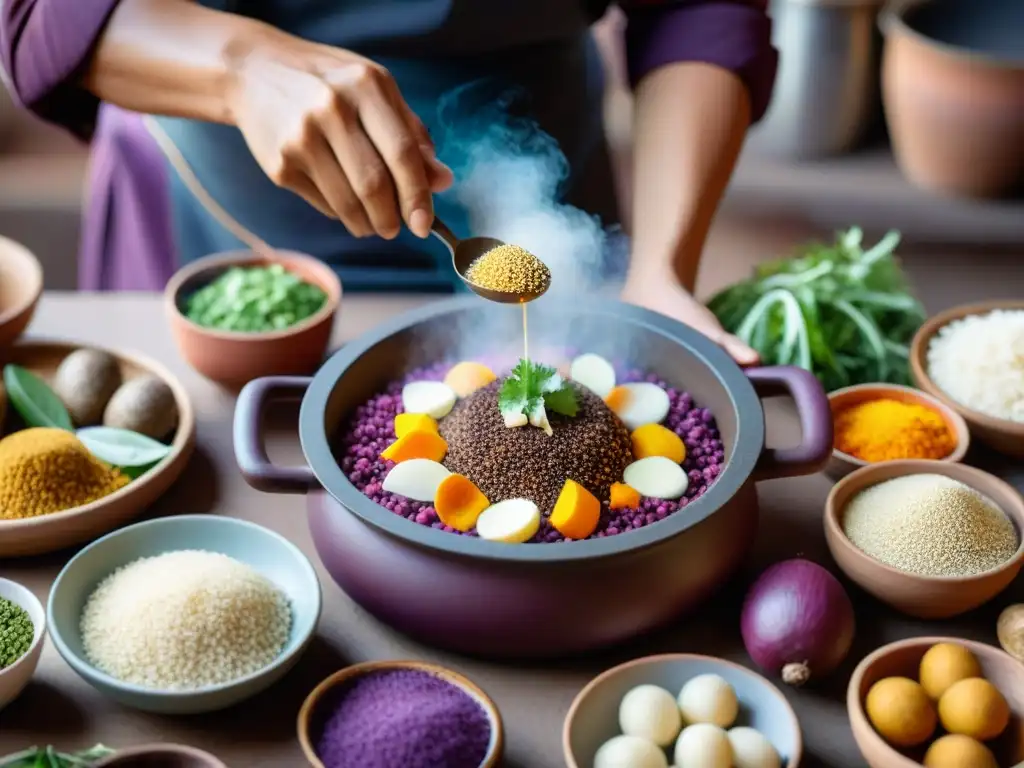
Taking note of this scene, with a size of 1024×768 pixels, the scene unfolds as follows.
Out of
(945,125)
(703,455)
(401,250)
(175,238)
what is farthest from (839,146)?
(703,455)

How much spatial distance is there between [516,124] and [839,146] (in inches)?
64.8

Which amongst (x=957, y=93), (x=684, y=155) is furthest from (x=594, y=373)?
(x=957, y=93)

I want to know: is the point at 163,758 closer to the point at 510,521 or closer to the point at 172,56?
the point at 510,521

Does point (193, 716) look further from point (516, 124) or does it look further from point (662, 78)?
point (662, 78)

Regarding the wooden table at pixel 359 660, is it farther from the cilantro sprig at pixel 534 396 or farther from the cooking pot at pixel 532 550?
the cilantro sprig at pixel 534 396

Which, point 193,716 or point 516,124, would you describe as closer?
point 193,716

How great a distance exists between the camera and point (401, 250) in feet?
6.78

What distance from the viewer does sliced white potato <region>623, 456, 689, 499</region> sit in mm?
1311

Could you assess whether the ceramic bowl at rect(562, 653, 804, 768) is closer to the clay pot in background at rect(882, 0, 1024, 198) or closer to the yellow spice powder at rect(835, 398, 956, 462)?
the yellow spice powder at rect(835, 398, 956, 462)

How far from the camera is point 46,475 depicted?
136 centimetres

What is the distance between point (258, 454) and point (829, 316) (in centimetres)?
98

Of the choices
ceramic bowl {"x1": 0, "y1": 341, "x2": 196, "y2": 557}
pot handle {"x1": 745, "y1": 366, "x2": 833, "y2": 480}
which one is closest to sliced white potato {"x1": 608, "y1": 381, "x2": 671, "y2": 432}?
pot handle {"x1": 745, "y1": 366, "x2": 833, "y2": 480}

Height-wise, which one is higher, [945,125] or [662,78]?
[662,78]

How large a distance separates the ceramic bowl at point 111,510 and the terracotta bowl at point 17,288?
6.4 inches
